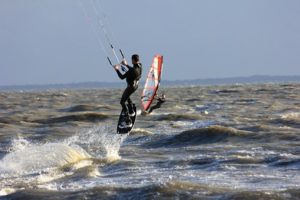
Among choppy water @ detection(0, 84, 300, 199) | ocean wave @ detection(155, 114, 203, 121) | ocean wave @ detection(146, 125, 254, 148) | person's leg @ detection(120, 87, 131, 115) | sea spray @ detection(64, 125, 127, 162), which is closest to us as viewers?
choppy water @ detection(0, 84, 300, 199)

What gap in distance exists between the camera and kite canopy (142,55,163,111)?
21422 mm

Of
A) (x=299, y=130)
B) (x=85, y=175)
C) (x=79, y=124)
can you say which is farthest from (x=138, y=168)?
(x=79, y=124)

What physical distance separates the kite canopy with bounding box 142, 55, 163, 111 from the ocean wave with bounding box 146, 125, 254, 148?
246 centimetres

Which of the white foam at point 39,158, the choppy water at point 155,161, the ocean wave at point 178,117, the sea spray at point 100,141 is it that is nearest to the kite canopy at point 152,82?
the choppy water at point 155,161

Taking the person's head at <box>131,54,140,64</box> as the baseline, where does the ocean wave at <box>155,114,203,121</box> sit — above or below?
below

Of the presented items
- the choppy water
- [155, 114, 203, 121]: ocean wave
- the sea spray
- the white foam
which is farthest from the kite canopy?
[155, 114, 203, 121]: ocean wave

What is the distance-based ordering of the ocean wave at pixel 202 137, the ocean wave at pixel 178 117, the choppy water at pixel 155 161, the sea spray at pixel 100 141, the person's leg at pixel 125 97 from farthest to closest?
the ocean wave at pixel 178 117, the ocean wave at pixel 202 137, the sea spray at pixel 100 141, the person's leg at pixel 125 97, the choppy water at pixel 155 161

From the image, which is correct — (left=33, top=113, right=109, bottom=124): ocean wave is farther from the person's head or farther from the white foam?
the person's head

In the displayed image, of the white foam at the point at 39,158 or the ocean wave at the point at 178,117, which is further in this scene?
the ocean wave at the point at 178,117

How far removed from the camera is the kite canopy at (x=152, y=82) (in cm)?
2142

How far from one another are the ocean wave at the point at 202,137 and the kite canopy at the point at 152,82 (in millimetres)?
2459

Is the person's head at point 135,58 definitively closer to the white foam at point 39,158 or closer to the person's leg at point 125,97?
the person's leg at point 125,97

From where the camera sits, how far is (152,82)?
851 inches

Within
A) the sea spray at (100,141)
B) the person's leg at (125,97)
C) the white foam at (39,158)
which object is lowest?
the sea spray at (100,141)
